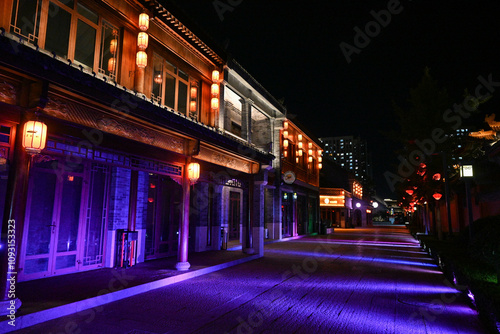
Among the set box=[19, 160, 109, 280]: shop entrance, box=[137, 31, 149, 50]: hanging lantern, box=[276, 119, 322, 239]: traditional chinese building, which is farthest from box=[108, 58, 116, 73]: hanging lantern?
box=[276, 119, 322, 239]: traditional chinese building

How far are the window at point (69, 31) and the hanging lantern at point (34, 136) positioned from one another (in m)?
3.76

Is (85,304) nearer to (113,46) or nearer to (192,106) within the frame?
(113,46)

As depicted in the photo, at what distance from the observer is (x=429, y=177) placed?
21.9m

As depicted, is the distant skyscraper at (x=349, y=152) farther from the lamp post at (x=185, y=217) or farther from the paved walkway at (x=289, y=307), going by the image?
the paved walkway at (x=289, y=307)

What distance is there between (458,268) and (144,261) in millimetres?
9492

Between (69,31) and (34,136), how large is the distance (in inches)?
201

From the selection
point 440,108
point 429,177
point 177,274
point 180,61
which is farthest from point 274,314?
point 440,108

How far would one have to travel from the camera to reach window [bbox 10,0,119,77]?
27.6 ft

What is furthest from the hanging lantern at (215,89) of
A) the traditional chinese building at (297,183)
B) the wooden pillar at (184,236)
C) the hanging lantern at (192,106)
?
the traditional chinese building at (297,183)

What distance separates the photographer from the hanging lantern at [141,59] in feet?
35.0

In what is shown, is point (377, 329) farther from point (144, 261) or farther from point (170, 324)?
point (144, 261)

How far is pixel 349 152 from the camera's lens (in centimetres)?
18238

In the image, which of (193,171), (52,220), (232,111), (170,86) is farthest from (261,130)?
(52,220)

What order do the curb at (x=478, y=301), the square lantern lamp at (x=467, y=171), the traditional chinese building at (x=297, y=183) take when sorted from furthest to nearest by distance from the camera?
1. the traditional chinese building at (x=297, y=183)
2. the square lantern lamp at (x=467, y=171)
3. the curb at (x=478, y=301)
